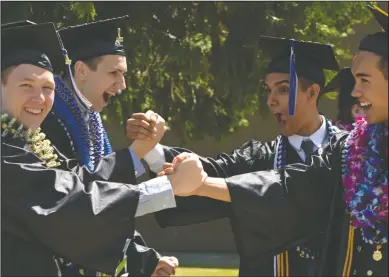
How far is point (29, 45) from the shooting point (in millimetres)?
4285

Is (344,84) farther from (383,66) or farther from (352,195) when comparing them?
(383,66)

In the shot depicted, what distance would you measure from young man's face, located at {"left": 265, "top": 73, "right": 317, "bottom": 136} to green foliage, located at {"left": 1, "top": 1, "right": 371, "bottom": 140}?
3558 mm

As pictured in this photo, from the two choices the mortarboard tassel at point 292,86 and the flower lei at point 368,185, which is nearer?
the flower lei at point 368,185

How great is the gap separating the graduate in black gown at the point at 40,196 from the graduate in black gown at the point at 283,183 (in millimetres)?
662

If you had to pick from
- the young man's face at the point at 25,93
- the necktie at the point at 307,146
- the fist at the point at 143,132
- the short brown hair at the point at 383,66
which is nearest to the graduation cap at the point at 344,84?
the necktie at the point at 307,146

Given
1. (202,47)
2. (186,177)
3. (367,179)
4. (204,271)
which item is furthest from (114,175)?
(204,271)

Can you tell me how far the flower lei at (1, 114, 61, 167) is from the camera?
4.11 metres

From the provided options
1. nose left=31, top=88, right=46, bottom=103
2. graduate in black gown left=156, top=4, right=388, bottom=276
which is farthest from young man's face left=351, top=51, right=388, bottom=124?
nose left=31, top=88, right=46, bottom=103

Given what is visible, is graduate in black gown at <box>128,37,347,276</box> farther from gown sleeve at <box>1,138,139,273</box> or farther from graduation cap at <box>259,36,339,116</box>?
gown sleeve at <box>1,138,139,273</box>

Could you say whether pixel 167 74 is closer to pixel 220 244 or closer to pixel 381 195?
pixel 220 244

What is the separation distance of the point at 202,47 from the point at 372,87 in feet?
18.9

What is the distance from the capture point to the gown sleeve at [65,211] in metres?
3.98

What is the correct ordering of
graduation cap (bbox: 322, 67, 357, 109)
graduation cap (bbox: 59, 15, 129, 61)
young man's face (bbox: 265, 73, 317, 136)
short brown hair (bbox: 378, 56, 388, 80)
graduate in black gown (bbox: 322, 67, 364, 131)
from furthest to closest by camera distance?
1. graduate in black gown (bbox: 322, 67, 364, 131)
2. graduation cap (bbox: 322, 67, 357, 109)
3. young man's face (bbox: 265, 73, 317, 136)
4. graduation cap (bbox: 59, 15, 129, 61)
5. short brown hair (bbox: 378, 56, 388, 80)

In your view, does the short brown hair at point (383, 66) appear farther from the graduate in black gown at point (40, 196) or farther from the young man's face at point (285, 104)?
the young man's face at point (285, 104)
